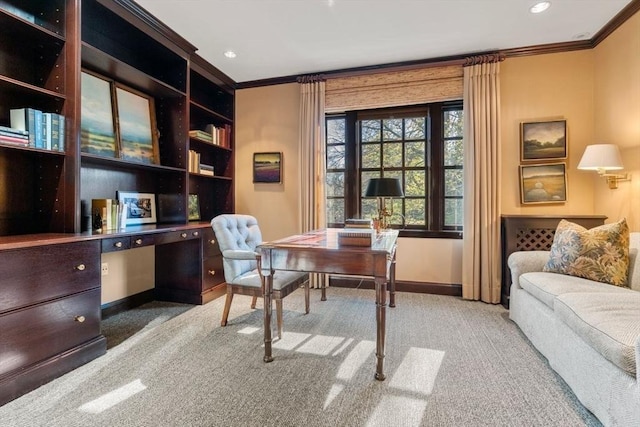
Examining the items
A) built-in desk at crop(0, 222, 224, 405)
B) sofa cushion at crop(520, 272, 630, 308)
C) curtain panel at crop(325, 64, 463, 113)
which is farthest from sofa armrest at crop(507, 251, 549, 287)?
built-in desk at crop(0, 222, 224, 405)

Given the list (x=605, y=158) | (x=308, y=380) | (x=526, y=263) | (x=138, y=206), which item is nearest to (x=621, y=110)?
(x=605, y=158)

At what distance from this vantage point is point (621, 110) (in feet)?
9.11

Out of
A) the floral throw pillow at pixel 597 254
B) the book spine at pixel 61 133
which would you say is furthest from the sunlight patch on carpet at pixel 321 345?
the book spine at pixel 61 133

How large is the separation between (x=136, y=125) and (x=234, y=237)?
155 cm

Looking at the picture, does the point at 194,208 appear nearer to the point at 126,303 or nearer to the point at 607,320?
the point at 126,303

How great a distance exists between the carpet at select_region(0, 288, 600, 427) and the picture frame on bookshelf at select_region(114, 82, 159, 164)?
1571mm

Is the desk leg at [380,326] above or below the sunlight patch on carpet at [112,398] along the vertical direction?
A: above

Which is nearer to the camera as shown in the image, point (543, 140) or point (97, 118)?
point (97, 118)

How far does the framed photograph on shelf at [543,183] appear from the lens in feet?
10.7

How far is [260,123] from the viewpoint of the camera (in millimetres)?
4258

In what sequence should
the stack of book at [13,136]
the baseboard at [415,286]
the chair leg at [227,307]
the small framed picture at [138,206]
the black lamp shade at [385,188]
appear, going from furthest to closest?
the baseboard at [415,286] < the small framed picture at [138,206] < the black lamp shade at [385,188] < the chair leg at [227,307] < the stack of book at [13,136]

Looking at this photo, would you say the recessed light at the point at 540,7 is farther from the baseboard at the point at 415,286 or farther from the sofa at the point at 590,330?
the baseboard at the point at 415,286

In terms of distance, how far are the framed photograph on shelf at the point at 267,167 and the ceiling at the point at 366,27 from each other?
114cm

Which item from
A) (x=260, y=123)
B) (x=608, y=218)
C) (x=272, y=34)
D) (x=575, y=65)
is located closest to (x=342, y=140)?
(x=260, y=123)
